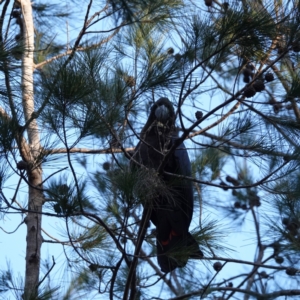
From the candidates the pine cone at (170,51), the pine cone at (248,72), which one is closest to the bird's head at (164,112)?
the pine cone at (170,51)

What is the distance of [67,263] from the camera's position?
3.24 m

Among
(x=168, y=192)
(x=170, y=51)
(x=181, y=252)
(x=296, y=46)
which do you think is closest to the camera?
(x=296, y=46)

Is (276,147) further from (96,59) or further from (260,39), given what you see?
(96,59)

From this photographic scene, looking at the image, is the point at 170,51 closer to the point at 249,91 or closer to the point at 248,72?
the point at 248,72

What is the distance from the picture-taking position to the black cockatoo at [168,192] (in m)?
2.87

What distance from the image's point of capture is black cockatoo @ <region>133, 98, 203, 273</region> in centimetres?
287

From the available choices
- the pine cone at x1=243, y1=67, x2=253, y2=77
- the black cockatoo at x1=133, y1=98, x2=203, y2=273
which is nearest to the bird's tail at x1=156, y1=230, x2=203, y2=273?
the black cockatoo at x1=133, y1=98, x2=203, y2=273

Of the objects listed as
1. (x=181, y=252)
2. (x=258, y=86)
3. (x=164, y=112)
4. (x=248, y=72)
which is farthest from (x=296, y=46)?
(x=181, y=252)

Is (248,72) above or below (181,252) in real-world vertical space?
above

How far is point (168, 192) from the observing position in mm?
2678

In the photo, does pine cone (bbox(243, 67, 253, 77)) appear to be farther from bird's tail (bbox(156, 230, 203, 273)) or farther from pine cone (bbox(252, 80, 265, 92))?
bird's tail (bbox(156, 230, 203, 273))

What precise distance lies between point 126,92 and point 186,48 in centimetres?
33

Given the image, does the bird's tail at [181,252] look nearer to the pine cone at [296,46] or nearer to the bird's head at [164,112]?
the bird's head at [164,112]

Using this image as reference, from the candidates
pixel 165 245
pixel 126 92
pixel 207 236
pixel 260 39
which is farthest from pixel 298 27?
pixel 165 245
